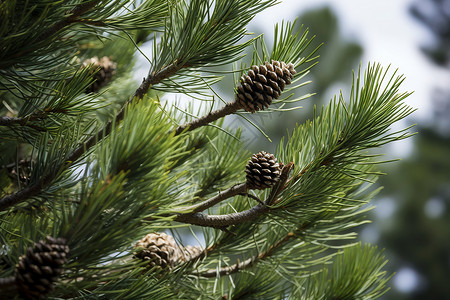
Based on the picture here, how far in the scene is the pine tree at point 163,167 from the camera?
1.55ft

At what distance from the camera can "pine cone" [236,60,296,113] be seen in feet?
1.96

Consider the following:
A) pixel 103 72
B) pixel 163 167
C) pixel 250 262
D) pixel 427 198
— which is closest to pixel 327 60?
pixel 427 198

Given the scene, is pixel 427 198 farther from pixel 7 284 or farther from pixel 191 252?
pixel 7 284

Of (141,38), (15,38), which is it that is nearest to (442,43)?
(141,38)

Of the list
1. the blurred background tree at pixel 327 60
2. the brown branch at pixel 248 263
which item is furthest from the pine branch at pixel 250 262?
the blurred background tree at pixel 327 60

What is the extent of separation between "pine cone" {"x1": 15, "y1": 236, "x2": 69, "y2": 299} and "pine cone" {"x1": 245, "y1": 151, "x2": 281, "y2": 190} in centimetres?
24

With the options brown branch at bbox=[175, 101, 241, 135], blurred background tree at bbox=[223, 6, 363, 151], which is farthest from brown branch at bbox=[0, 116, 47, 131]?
blurred background tree at bbox=[223, 6, 363, 151]

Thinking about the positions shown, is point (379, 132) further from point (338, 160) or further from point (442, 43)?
point (442, 43)

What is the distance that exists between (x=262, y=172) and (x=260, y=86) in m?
0.10

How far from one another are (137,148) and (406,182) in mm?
6462

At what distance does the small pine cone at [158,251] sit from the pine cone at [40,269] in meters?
0.23

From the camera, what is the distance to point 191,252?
0.77 meters

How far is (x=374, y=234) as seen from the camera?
633cm

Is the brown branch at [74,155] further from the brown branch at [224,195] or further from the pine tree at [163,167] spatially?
the brown branch at [224,195]
